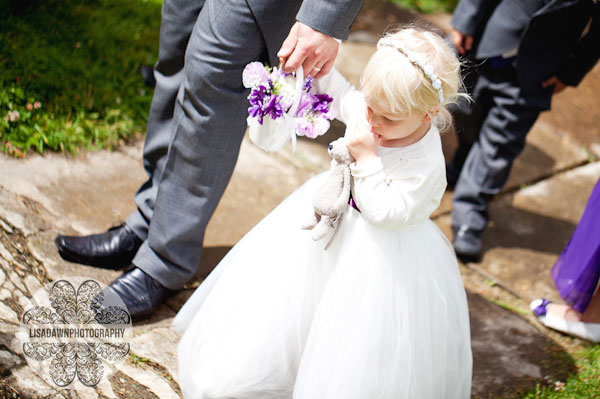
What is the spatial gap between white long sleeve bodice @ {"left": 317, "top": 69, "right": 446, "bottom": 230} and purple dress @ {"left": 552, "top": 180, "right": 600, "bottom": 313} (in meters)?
1.02

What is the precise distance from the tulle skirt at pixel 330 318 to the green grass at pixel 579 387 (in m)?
0.43

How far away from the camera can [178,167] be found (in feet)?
7.12

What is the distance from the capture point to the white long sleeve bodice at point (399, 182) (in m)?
1.72

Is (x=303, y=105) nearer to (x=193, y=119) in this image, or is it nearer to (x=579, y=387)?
(x=193, y=119)

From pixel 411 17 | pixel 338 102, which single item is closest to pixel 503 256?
pixel 338 102

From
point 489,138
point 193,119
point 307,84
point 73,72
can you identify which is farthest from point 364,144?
point 73,72

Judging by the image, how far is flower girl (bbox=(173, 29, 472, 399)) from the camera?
5.65ft

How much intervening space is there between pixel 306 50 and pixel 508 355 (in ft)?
5.17

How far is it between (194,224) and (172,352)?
0.47 m

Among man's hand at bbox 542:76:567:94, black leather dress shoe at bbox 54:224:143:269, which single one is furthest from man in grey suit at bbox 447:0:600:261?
black leather dress shoe at bbox 54:224:143:269

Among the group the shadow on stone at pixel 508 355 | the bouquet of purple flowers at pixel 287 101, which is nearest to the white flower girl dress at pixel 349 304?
the bouquet of purple flowers at pixel 287 101

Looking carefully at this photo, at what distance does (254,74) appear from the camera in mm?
1755

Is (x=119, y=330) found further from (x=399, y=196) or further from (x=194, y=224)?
(x=399, y=196)

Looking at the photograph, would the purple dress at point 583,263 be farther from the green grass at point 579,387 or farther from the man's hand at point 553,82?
the man's hand at point 553,82
